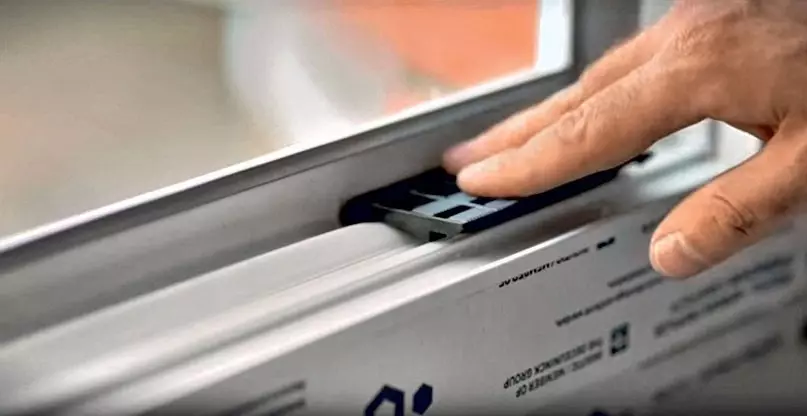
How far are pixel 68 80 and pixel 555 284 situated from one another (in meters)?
0.33

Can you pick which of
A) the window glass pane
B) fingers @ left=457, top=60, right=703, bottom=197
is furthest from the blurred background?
fingers @ left=457, top=60, right=703, bottom=197

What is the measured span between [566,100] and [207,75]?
248 mm

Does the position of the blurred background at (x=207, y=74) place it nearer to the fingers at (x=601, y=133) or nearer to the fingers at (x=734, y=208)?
the fingers at (x=601, y=133)

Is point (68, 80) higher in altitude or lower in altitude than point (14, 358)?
higher

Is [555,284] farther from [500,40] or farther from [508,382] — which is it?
[500,40]

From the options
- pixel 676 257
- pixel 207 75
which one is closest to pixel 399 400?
pixel 676 257

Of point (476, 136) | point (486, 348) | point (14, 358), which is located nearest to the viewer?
point (14, 358)

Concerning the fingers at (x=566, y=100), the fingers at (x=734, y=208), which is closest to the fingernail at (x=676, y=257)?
the fingers at (x=734, y=208)

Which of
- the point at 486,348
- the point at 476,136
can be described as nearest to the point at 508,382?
the point at 486,348

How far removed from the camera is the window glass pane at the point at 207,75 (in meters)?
0.66

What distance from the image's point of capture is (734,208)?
0.61m

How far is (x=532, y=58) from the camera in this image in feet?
2.70

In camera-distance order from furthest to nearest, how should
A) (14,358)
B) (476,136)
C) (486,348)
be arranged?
(476,136), (486,348), (14,358)

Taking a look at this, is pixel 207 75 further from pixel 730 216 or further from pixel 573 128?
pixel 730 216
